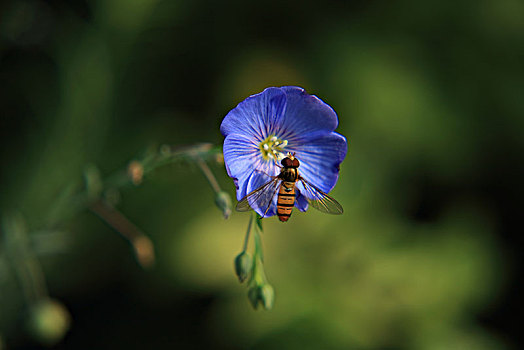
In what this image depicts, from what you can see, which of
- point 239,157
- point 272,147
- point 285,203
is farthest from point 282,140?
point 285,203

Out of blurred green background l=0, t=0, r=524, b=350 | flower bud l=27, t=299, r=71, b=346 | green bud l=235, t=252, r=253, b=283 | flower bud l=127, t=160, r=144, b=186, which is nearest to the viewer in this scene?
green bud l=235, t=252, r=253, b=283

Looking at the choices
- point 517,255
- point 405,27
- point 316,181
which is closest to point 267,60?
point 405,27

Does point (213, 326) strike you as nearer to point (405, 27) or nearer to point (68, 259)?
point (68, 259)

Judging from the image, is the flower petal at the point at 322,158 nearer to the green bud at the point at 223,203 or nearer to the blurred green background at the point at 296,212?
the green bud at the point at 223,203

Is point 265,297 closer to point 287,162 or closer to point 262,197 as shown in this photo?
point 262,197

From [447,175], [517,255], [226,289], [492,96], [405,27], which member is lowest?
[517,255]

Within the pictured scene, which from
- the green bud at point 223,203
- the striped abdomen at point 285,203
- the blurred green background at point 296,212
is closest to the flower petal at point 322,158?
the striped abdomen at point 285,203

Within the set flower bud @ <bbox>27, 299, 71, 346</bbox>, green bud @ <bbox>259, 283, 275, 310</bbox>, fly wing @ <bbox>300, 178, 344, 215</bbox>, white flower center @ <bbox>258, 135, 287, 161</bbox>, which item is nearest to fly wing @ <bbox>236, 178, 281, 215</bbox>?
fly wing @ <bbox>300, 178, 344, 215</bbox>

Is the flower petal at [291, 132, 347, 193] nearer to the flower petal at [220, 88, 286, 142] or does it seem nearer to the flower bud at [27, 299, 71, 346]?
the flower petal at [220, 88, 286, 142]
